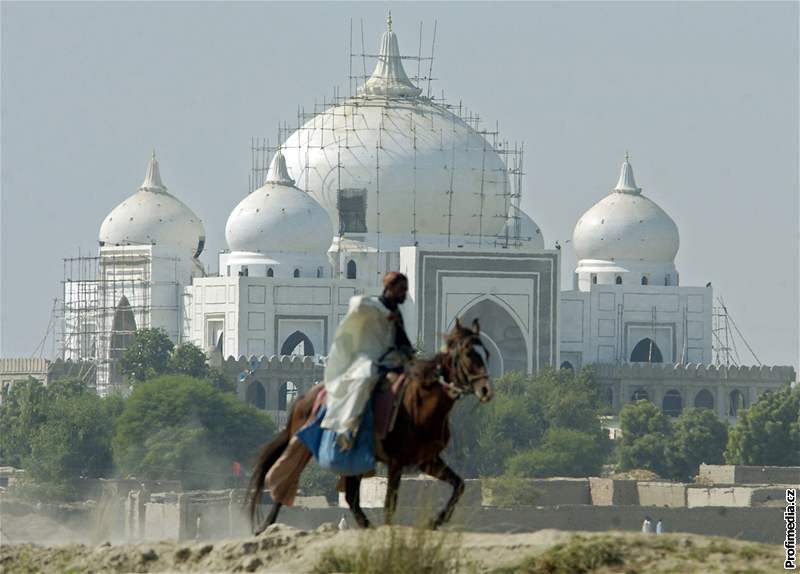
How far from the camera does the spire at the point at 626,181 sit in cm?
6206

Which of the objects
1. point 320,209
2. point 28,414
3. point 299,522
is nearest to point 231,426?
point 28,414

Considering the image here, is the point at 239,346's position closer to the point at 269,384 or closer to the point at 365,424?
the point at 269,384

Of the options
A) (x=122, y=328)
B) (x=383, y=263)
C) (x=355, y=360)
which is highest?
(x=383, y=263)

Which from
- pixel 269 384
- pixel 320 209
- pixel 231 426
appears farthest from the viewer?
pixel 320 209

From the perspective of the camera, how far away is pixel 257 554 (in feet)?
43.8

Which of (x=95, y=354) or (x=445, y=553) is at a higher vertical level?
(x=95, y=354)

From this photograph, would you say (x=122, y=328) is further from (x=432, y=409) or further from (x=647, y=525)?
(x=432, y=409)

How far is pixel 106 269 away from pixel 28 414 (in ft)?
51.0

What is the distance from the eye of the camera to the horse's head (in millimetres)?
13352

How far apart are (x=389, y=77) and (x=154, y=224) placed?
240 inches

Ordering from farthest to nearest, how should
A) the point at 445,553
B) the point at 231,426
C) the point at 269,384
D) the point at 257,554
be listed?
the point at 269,384 → the point at 231,426 → the point at 257,554 → the point at 445,553

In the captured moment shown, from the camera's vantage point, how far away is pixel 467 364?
13.5 meters

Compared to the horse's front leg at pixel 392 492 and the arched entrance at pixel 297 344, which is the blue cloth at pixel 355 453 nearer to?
the horse's front leg at pixel 392 492

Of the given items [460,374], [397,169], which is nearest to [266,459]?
[460,374]
